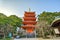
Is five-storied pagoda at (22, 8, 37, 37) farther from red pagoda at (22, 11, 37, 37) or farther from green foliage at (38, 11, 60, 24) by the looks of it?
green foliage at (38, 11, 60, 24)

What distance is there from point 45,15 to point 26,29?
29.2 feet

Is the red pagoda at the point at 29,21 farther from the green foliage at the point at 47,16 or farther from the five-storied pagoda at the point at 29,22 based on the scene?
the green foliage at the point at 47,16

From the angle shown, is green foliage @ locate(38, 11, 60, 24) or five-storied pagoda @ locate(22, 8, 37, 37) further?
five-storied pagoda @ locate(22, 8, 37, 37)

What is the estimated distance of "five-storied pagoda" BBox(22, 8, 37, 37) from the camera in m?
49.4

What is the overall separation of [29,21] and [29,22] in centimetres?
38

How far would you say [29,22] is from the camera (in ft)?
171

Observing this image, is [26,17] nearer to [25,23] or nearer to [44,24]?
[25,23]

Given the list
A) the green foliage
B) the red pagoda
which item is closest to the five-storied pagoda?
the red pagoda

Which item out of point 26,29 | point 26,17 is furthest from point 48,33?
point 26,17

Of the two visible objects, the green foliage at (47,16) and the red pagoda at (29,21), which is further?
the red pagoda at (29,21)

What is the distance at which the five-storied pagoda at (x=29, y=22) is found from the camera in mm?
49416

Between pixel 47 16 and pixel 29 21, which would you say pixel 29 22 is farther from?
pixel 47 16

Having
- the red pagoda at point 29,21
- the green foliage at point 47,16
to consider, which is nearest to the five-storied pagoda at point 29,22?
the red pagoda at point 29,21

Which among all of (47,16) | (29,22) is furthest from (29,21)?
(47,16)
